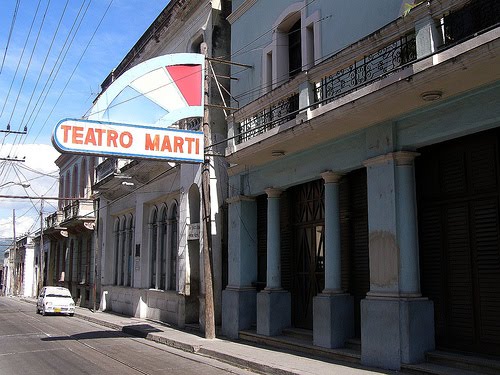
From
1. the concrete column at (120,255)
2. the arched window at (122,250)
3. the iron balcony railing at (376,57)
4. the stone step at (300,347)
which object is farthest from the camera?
the concrete column at (120,255)

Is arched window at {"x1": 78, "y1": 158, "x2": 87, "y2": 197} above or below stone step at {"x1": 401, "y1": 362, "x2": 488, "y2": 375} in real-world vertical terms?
above

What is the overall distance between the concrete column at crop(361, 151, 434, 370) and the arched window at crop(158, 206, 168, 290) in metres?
12.7

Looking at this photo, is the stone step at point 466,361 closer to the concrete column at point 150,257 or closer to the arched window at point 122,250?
the concrete column at point 150,257

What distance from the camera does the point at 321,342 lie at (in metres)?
11.5

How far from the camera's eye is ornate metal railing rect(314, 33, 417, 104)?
31.1 feet

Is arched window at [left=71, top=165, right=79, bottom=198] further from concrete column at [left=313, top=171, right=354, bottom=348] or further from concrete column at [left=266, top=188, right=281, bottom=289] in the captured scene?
concrete column at [left=313, top=171, right=354, bottom=348]

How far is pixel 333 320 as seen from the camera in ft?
37.4

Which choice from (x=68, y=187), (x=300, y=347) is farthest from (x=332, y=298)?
(x=68, y=187)

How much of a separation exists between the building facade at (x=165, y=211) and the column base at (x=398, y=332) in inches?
295

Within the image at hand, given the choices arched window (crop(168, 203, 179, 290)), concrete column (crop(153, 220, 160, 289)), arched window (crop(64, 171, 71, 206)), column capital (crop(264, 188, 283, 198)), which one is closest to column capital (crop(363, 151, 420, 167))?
column capital (crop(264, 188, 283, 198))

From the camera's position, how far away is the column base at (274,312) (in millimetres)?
13672

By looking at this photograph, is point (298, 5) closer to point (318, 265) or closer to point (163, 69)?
point (163, 69)

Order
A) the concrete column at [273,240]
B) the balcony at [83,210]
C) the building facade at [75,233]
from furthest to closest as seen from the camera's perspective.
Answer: the building facade at [75,233], the balcony at [83,210], the concrete column at [273,240]

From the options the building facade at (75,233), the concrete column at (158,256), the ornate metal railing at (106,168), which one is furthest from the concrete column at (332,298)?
the building facade at (75,233)
